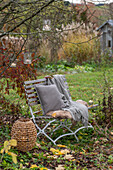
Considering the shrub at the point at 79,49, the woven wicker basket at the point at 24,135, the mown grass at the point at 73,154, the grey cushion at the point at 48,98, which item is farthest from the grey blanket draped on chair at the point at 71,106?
Answer: the shrub at the point at 79,49

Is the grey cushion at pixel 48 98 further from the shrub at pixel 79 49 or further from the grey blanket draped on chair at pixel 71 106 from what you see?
the shrub at pixel 79 49

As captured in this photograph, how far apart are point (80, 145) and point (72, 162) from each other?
61cm

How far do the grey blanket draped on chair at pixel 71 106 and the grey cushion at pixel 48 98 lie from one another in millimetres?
147

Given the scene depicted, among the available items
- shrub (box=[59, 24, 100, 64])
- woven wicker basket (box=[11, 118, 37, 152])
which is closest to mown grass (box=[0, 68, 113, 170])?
woven wicker basket (box=[11, 118, 37, 152])

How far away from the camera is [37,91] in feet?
13.7

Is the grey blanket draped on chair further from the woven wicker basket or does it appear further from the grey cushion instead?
the woven wicker basket

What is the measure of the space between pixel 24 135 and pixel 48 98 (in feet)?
3.39

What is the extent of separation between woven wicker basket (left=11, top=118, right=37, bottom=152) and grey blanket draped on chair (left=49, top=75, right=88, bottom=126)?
2.59 feet

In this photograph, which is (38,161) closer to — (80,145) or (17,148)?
(17,148)

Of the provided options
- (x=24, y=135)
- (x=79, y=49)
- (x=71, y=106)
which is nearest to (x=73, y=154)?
(x=24, y=135)

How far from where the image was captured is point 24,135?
3258mm

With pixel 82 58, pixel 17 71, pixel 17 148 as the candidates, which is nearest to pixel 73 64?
pixel 82 58

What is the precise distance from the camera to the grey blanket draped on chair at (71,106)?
390cm

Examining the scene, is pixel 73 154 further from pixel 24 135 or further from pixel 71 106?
pixel 71 106
